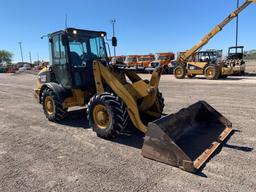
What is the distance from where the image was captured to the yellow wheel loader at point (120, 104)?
4.33 meters

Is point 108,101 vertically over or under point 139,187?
over

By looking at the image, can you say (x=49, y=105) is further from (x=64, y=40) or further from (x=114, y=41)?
(x=114, y=41)

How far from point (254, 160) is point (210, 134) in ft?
3.95

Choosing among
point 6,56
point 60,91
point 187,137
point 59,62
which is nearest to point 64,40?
point 59,62

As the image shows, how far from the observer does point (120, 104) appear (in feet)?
16.9

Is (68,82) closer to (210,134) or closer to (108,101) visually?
(108,101)

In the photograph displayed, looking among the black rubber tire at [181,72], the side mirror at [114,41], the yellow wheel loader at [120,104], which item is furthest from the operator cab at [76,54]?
the black rubber tire at [181,72]

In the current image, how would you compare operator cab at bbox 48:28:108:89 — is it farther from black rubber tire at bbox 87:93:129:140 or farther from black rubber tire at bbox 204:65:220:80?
black rubber tire at bbox 204:65:220:80

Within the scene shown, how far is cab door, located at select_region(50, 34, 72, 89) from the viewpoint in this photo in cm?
670

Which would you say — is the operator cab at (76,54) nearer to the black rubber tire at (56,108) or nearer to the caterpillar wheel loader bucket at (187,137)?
the black rubber tire at (56,108)

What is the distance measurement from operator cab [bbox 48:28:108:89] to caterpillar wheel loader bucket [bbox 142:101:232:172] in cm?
265

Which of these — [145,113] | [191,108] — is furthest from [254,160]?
[145,113]

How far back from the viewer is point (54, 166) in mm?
4316

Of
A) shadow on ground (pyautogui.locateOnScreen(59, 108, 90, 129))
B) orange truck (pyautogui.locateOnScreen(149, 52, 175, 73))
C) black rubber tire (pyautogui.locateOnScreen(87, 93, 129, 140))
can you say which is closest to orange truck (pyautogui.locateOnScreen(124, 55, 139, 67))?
orange truck (pyautogui.locateOnScreen(149, 52, 175, 73))
